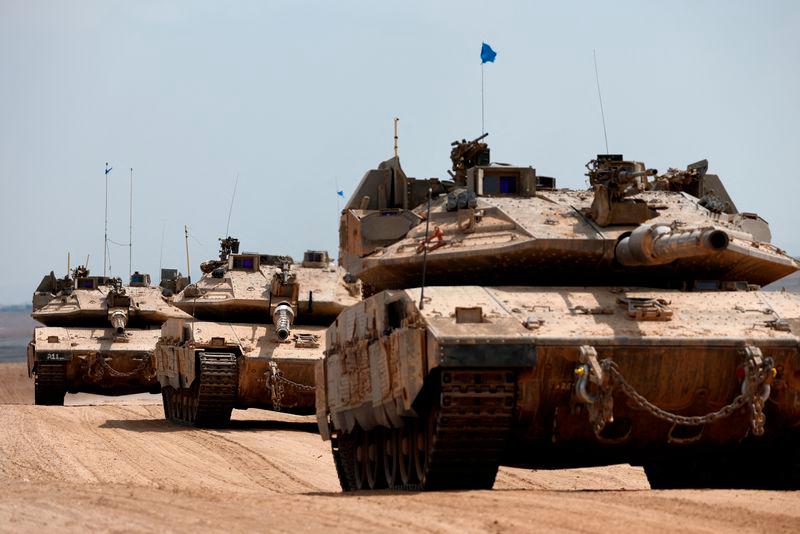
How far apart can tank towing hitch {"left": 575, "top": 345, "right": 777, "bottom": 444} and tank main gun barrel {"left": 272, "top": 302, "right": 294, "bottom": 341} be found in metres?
13.4

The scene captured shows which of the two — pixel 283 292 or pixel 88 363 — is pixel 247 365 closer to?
pixel 283 292

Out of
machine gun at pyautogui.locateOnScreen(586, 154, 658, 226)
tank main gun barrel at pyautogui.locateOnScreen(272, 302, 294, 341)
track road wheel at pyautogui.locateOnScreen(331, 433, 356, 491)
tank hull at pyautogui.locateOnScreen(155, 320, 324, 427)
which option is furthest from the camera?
tank main gun barrel at pyautogui.locateOnScreen(272, 302, 294, 341)

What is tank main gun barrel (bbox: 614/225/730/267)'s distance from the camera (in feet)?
41.9

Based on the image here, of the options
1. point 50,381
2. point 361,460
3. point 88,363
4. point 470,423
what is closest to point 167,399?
point 88,363

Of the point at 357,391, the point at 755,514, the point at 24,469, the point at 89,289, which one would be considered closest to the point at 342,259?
the point at 357,391

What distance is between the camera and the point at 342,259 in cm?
1884

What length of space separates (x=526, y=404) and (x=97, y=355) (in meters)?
21.7

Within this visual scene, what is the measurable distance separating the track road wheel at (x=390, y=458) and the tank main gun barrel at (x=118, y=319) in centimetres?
1930

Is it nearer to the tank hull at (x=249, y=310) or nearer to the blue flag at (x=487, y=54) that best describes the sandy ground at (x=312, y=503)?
the blue flag at (x=487, y=54)

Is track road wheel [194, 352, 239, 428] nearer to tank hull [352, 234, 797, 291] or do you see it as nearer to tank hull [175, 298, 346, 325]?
tank hull [175, 298, 346, 325]

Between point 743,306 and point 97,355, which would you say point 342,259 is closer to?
point 743,306

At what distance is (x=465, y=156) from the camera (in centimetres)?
1805

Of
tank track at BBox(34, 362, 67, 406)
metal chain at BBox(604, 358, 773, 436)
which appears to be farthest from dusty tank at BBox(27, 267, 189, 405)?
metal chain at BBox(604, 358, 773, 436)

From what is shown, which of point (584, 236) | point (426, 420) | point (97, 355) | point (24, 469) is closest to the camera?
point (426, 420)
